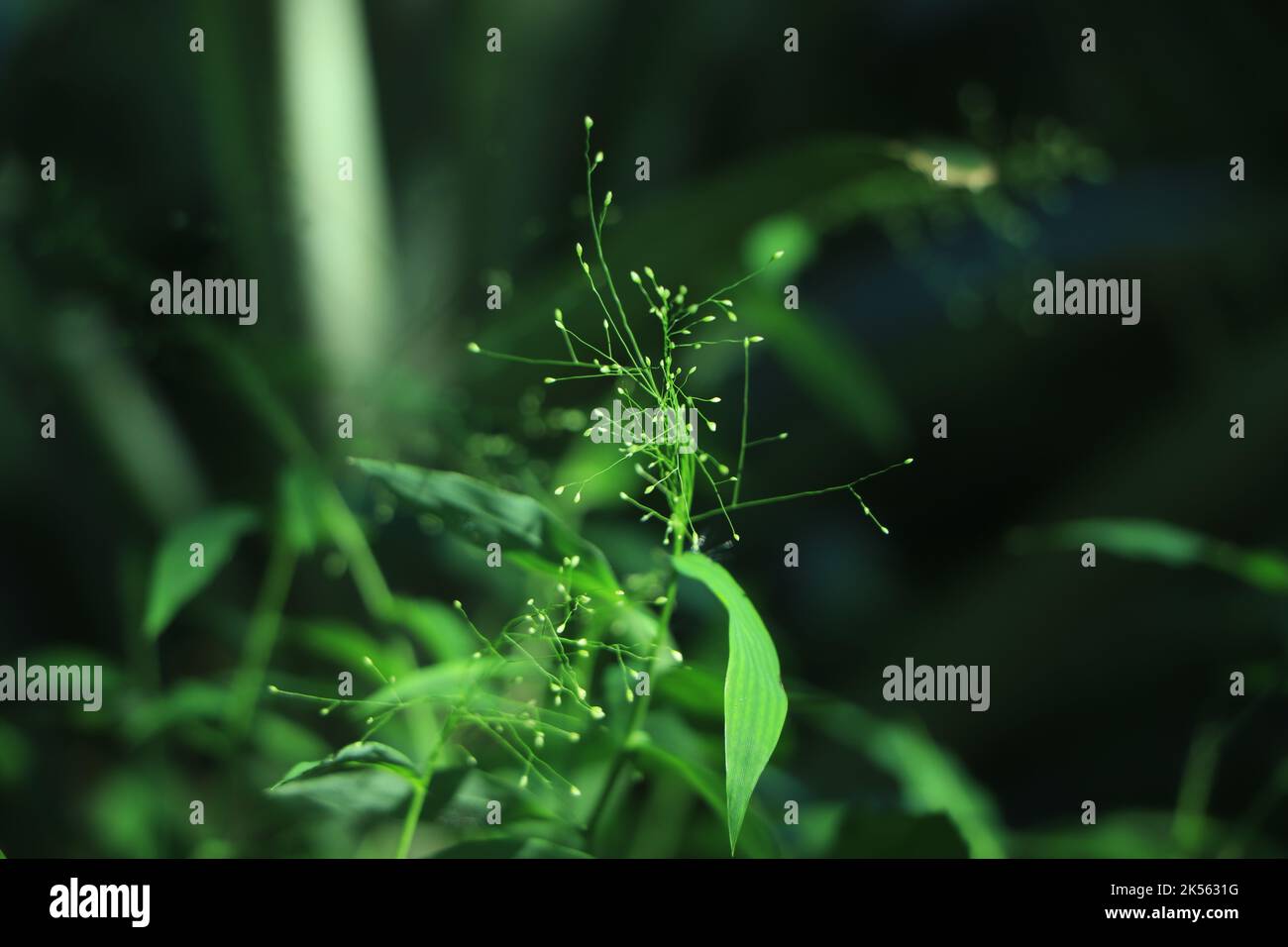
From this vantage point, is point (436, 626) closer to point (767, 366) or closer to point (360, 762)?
point (360, 762)

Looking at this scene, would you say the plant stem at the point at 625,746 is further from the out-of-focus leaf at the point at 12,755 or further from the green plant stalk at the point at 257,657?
the out-of-focus leaf at the point at 12,755

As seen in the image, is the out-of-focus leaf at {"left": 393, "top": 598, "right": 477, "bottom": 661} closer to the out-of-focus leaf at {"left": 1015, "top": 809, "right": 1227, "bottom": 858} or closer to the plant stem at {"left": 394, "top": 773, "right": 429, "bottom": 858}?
the plant stem at {"left": 394, "top": 773, "right": 429, "bottom": 858}

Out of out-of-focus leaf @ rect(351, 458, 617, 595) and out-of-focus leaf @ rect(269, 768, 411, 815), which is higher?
out-of-focus leaf @ rect(351, 458, 617, 595)

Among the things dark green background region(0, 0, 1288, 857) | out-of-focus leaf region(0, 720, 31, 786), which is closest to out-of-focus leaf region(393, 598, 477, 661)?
dark green background region(0, 0, 1288, 857)

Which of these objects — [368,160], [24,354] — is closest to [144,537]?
[24,354]

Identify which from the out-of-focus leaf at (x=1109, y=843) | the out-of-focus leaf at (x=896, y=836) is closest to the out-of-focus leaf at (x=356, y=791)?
the out-of-focus leaf at (x=896, y=836)
